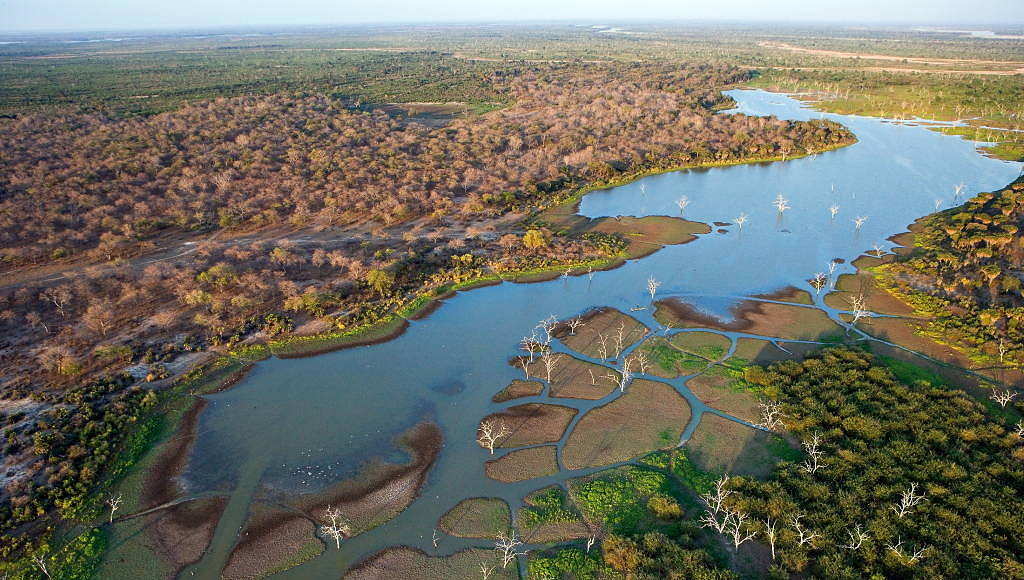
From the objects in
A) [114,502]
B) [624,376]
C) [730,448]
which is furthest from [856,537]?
[114,502]

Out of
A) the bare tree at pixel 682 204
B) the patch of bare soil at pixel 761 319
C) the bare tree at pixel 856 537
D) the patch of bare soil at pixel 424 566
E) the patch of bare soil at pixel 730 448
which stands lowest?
the patch of bare soil at pixel 424 566

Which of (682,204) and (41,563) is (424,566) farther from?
(682,204)

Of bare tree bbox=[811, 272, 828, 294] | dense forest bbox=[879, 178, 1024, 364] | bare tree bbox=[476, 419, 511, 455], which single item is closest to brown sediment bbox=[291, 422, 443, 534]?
bare tree bbox=[476, 419, 511, 455]

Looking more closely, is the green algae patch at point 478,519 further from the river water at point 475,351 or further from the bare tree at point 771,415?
the bare tree at point 771,415

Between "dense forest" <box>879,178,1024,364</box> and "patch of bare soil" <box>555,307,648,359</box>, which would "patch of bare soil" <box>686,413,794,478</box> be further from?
"dense forest" <box>879,178,1024,364</box>

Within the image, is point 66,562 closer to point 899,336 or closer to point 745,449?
point 745,449

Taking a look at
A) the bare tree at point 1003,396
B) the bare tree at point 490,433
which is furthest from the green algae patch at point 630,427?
the bare tree at point 1003,396
